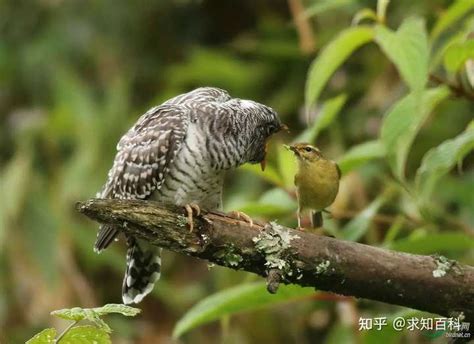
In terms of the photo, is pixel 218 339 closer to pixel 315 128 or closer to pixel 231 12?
pixel 231 12

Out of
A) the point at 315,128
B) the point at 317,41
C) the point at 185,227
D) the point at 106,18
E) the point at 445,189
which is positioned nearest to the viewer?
the point at 185,227

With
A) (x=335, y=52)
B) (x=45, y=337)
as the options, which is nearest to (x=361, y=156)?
(x=335, y=52)

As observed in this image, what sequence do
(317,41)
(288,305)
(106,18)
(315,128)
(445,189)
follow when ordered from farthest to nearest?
1. (106,18)
2. (317,41)
3. (288,305)
4. (445,189)
5. (315,128)

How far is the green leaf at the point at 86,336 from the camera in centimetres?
195

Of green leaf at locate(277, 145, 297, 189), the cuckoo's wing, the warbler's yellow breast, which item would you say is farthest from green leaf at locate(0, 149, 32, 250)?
the warbler's yellow breast

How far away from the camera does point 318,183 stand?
2.72 metres

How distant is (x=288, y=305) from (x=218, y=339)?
3.02 feet

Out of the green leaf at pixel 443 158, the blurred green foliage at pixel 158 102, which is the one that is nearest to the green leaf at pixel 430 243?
the blurred green foliage at pixel 158 102

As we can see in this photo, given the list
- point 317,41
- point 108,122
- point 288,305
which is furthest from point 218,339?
point 317,41

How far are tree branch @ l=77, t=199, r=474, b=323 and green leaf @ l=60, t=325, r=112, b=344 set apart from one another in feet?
1.23

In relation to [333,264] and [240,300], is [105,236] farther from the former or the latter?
[333,264]

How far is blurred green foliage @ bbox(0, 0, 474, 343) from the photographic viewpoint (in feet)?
13.9

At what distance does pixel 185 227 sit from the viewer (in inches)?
91.0

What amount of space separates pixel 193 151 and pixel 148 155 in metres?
0.16
